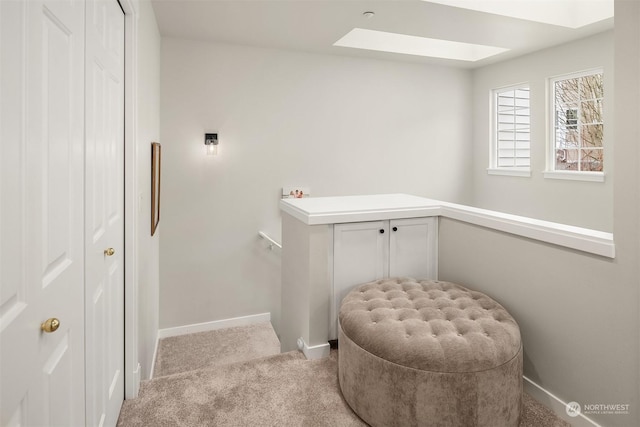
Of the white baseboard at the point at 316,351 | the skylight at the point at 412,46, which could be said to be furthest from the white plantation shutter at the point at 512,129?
the white baseboard at the point at 316,351

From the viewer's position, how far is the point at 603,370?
1587 mm

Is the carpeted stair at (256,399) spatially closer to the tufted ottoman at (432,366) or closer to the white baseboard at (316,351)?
the white baseboard at (316,351)

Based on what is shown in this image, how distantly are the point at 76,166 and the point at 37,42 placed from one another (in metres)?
0.39

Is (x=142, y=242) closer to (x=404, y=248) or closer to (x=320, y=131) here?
(x=404, y=248)

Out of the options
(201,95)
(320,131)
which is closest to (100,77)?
(201,95)

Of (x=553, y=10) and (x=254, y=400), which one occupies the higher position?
(x=553, y=10)

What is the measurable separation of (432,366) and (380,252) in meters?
0.95

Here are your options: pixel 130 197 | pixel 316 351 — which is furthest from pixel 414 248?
pixel 130 197

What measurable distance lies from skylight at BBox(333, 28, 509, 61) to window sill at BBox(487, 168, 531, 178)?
138 centimetres

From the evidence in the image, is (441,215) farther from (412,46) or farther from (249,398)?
(412,46)

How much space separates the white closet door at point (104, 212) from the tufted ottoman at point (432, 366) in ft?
3.32

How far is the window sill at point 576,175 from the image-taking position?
151 inches

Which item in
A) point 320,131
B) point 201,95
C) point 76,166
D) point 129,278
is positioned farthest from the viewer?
point 320,131

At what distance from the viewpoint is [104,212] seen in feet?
5.00
